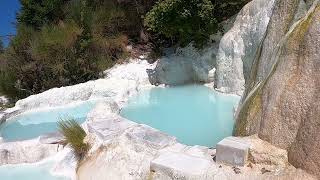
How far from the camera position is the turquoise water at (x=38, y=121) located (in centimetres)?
865

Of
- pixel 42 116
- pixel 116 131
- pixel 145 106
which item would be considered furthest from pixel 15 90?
pixel 116 131

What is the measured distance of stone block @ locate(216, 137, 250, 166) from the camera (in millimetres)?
4176

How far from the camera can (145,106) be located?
33.2ft

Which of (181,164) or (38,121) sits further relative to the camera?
(38,121)

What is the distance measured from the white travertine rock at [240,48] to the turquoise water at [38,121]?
3.73 m

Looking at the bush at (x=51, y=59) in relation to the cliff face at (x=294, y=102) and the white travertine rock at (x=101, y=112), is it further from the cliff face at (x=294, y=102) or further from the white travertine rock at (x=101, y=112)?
the cliff face at (x=294, y=102)

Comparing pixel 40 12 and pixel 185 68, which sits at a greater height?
pixel 40 12

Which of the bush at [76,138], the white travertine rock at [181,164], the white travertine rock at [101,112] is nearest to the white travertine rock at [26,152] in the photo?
the bush at [76,138]

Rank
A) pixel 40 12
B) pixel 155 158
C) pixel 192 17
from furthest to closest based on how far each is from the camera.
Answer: pixel 40 12 → pixel 192 17 → pixel 155 158

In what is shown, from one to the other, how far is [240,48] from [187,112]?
3.07 meters

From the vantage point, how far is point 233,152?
166 inches

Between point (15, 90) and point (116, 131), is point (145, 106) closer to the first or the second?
point (116, 131)

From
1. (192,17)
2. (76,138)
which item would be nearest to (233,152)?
(76,138)

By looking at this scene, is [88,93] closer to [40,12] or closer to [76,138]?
[76,138]
